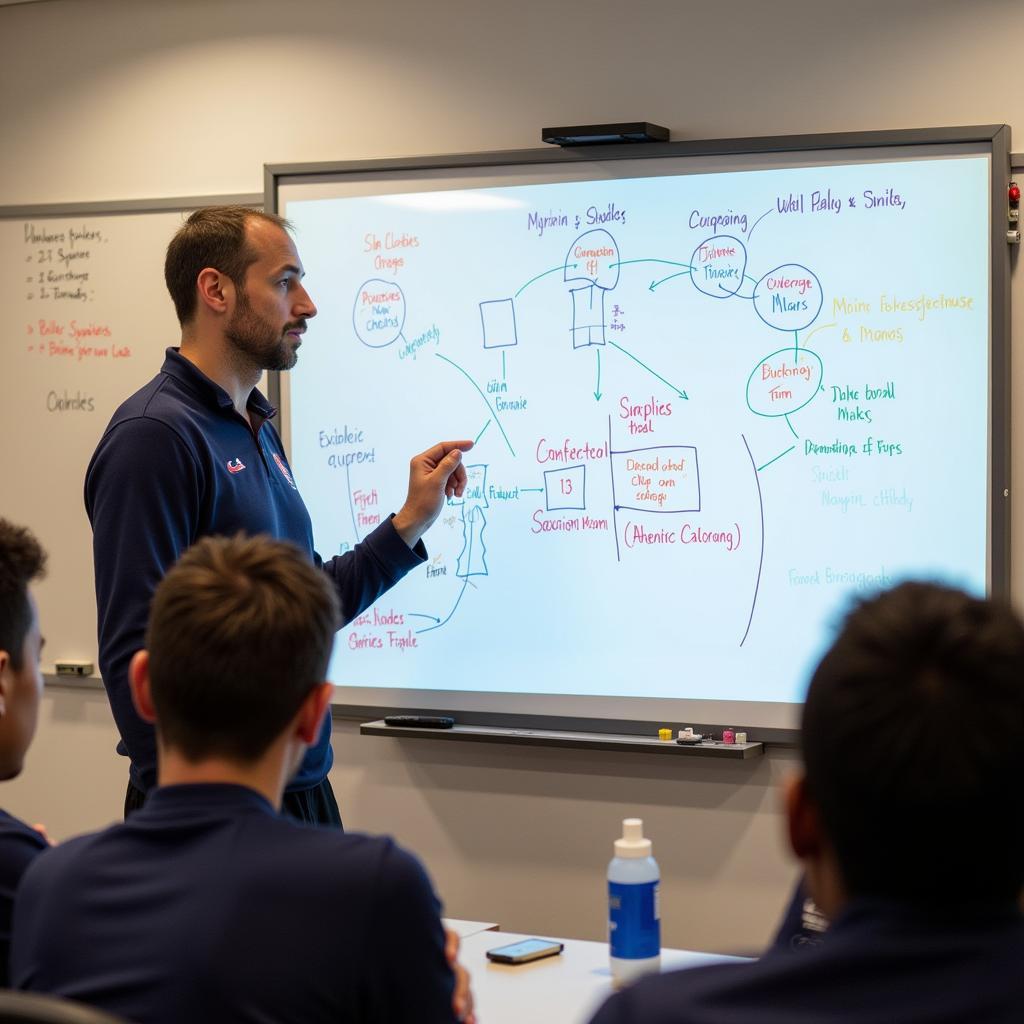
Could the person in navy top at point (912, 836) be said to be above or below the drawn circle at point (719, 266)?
below

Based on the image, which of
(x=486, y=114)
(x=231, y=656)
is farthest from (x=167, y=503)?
(x=486, y=114)

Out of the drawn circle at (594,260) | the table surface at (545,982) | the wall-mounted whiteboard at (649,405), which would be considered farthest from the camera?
the drawn circle at (594,260)

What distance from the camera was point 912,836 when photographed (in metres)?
0.79

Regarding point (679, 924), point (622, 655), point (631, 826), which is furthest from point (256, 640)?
point (679, 924)

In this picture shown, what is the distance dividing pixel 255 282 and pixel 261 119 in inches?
50.9

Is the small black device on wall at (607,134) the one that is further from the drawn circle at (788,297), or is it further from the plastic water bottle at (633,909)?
the plastic water bottle at (633,909)

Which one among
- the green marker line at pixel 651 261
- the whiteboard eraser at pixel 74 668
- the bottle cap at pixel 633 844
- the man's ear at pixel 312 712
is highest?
the green marker line at pixel 651 261

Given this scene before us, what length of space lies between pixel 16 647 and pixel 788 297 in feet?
6.75

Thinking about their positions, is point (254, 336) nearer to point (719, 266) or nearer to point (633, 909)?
point (719, 266)

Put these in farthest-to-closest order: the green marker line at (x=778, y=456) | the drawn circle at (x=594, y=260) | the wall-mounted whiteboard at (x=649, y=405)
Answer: the drawn circle at (x=594, y=260) < the green marker line at (x=778, y=456) < the wall-mounted whiteboard at (x=649, y=405)

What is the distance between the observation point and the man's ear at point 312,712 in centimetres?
131

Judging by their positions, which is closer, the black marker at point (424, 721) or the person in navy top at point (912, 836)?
the person in navy top at point (912, 836)

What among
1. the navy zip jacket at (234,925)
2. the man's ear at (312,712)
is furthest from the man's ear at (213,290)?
the navy zip jacket at (234,925)

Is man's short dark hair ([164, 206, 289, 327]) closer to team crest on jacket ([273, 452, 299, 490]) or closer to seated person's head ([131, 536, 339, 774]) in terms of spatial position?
team crest on jacket ([273, 452, 299, 490])
